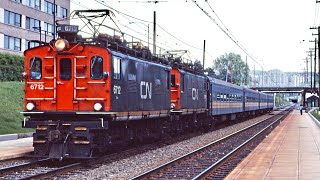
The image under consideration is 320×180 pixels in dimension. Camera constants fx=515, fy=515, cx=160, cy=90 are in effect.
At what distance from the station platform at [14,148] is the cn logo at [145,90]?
440 cm

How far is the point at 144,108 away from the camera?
1897 cm

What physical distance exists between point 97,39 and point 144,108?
4078mm

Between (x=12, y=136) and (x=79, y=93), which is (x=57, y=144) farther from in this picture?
(x=12, y=136)

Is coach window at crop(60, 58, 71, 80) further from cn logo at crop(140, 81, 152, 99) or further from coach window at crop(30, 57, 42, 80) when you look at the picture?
cn logo at crop(140, 81, 152, 99)

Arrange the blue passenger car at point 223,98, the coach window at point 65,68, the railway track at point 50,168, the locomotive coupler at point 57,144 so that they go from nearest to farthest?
the railway track at point 50,168
the locomotive coupler at point 57,144
the coach window at point 65,68
the blue passenger car at point 223,98

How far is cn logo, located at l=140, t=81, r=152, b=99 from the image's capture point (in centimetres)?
1875

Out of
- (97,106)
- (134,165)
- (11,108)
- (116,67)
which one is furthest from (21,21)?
(134,165)

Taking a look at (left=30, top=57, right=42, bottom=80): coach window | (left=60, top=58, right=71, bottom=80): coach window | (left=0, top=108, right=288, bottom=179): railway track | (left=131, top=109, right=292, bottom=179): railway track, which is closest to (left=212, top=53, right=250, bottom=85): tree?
(left=131, top=109, right=292, bottom=179): railway track

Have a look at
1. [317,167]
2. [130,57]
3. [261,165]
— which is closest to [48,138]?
[130,57]

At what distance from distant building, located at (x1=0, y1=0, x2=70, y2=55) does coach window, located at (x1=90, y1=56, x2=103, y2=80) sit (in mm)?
37960

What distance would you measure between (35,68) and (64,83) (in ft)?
3.79

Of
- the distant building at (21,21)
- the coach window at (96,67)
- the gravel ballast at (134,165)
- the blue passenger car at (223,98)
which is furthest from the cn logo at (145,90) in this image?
the distant building at (21,21)

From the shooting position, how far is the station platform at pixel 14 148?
53.2 ft

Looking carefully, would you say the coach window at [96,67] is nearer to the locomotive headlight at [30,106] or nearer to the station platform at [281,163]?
the locomotive headlight at [30,106]
